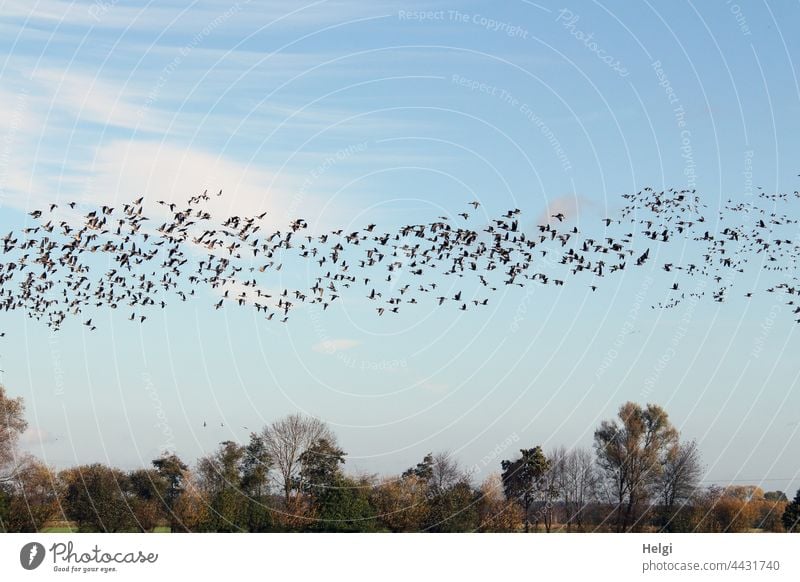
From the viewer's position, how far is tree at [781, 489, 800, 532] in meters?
115

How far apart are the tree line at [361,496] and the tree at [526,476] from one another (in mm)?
147

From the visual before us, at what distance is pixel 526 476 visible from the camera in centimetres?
12369

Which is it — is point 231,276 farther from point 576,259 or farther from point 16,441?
point 16,441

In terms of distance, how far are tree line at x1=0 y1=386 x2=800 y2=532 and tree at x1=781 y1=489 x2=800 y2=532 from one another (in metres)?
0.14

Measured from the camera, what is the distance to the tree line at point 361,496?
10575cm

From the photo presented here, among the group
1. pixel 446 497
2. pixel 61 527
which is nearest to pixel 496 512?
pixel 446 497

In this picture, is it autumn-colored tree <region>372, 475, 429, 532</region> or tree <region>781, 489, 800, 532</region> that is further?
tree <region>781, 489, 800, 532</region>

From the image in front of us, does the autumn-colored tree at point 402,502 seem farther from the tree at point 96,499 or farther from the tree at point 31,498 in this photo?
the tree at point 31,498
